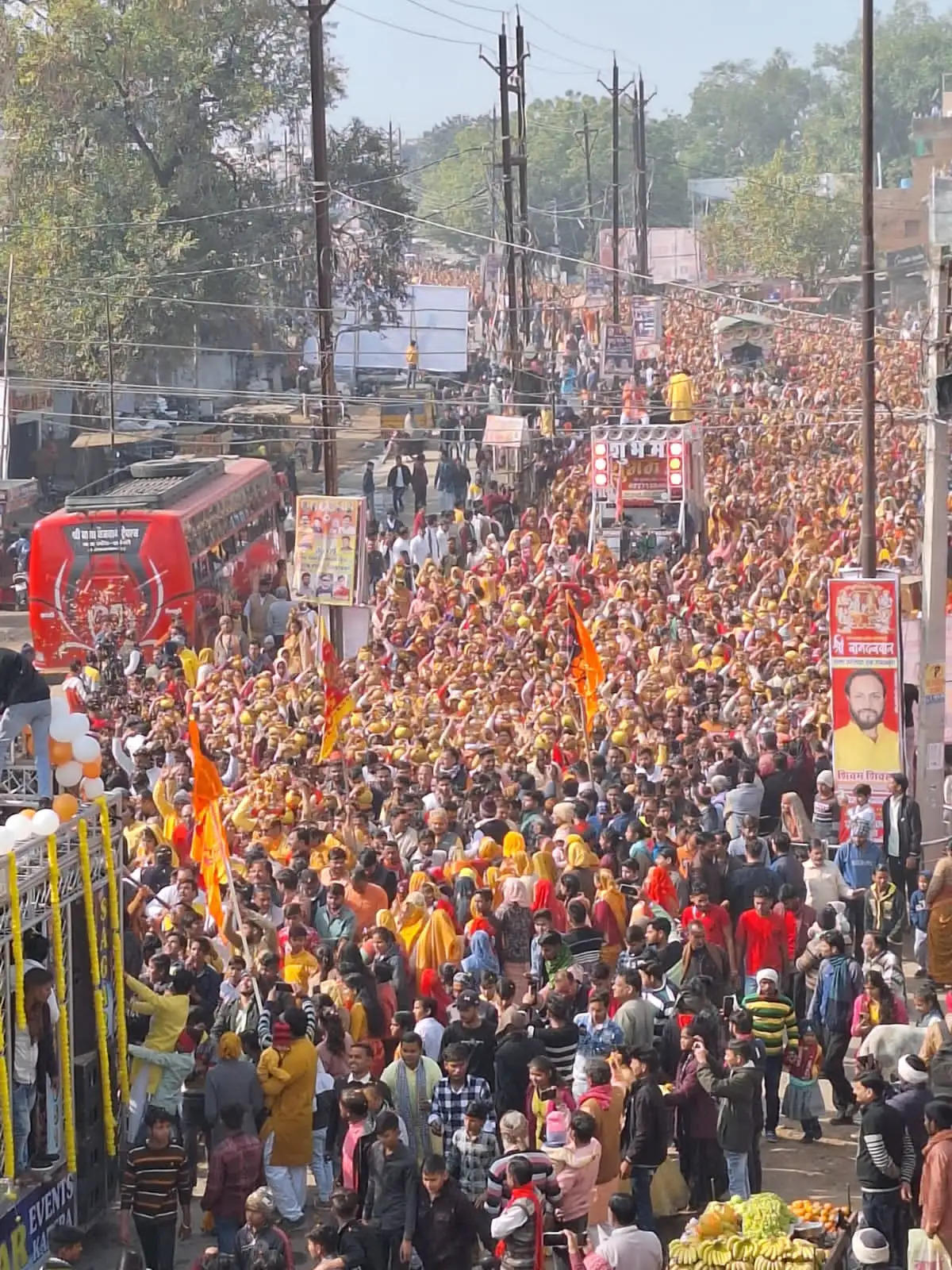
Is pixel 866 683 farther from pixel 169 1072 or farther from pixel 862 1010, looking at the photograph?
pixel 169 1072

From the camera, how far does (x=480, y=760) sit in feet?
59.3

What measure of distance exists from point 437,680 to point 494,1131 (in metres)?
11.7

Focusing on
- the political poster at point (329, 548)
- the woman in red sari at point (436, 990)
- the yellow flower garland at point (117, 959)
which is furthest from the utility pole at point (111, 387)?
the yellow flower garland at point (117, 959)

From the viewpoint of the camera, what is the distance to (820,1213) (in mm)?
10539

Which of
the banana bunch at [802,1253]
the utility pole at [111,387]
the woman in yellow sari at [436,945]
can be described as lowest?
the banana bunch at [802,1253]

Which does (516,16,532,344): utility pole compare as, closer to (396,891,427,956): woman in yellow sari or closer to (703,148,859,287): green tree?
(396,891,427,956): woman in yellow sari

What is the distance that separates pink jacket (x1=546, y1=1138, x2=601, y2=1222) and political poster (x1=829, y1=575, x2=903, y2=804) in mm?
7313

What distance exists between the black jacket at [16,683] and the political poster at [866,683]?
7.04 metres

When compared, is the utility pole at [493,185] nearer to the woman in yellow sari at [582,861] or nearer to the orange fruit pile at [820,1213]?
the woman in yellow sari at [582,861]

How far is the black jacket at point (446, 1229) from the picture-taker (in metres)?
10.0

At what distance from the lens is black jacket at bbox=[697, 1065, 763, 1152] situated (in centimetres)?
1130

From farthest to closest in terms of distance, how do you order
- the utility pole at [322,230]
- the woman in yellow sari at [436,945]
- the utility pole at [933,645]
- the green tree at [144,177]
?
1. the green tree at [144,177]
2. the utility pole at [322,230]
3. the utility pole at [933,645]
4. the woman in yellow sari at [436,945]

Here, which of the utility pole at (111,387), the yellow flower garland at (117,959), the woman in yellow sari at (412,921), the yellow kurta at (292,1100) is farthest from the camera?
the utility pole at (111,387)

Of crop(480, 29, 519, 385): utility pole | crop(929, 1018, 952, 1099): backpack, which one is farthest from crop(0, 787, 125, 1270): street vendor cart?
crop(480, 29, 519, 385): utility pole
